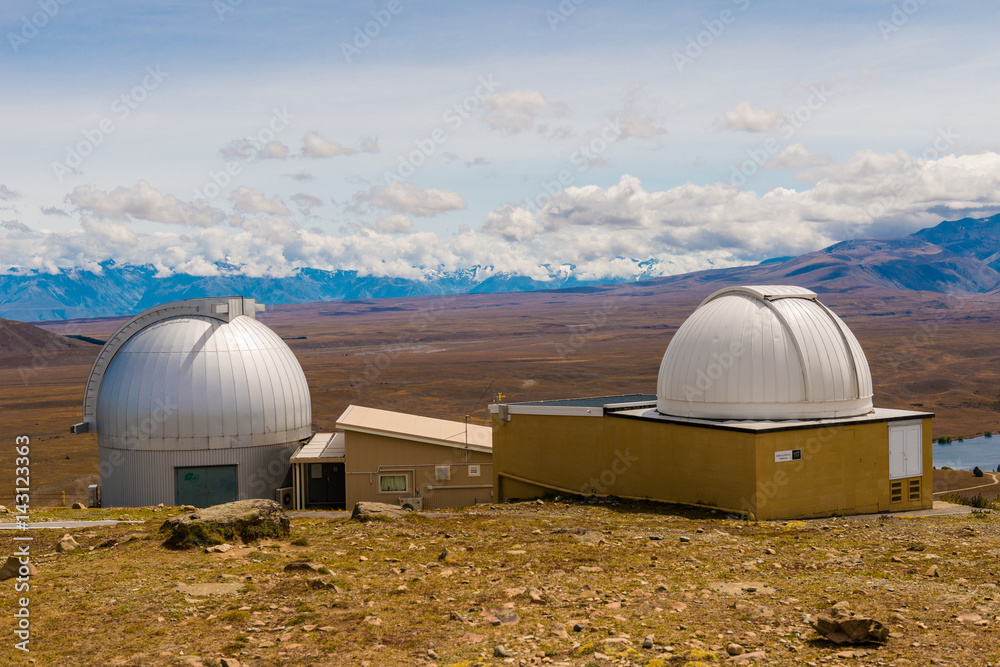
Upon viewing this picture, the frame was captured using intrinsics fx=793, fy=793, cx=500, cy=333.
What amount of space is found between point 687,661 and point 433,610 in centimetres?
353

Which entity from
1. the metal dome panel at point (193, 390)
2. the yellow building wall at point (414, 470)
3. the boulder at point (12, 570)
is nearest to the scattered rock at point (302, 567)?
the boulder at point (12, 570)

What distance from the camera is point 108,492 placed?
1055 inches

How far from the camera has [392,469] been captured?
2681 centimetres

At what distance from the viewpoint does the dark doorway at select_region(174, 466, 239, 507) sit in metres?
25.9

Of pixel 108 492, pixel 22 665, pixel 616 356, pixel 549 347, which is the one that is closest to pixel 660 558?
pixel 22 665

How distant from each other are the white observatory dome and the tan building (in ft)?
25.8

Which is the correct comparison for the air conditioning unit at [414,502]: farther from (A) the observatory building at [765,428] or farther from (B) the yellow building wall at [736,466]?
(A) the observatory building at [765,428]

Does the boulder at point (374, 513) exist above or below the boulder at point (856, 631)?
below

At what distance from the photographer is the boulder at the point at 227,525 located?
537 inches

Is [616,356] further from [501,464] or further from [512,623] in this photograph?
[512,623]

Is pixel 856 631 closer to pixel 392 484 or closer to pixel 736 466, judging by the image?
pixel 736 466

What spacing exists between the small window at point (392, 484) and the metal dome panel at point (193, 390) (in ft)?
12.6

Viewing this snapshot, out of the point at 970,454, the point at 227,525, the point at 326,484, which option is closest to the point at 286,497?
the point at 326,484

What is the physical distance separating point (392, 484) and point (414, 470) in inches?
35.0
